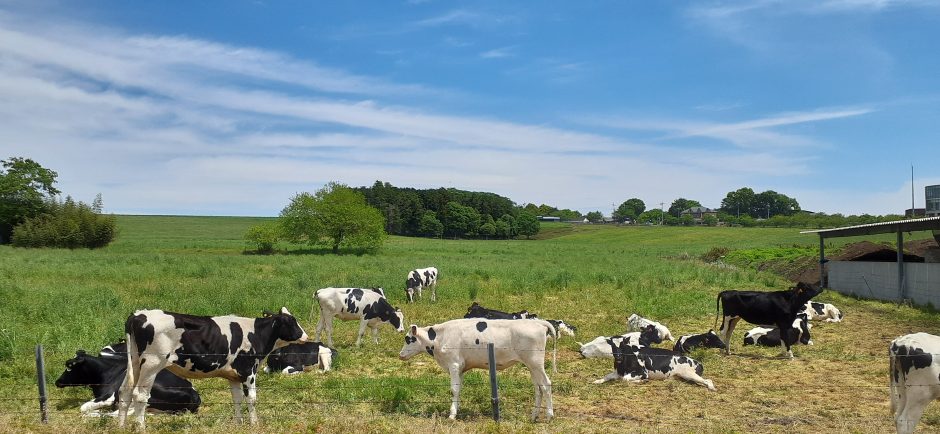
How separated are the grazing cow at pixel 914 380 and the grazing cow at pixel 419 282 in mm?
16200

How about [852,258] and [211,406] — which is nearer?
→ [211,406]

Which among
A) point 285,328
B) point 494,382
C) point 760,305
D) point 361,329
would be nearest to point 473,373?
point 494,382

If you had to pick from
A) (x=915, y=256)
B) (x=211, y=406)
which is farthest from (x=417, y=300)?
(x=915, y=256)

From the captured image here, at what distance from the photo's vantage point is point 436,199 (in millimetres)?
127625

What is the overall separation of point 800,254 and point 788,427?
121 feet

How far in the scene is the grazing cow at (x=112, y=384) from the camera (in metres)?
9.20

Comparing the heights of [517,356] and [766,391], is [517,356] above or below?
above

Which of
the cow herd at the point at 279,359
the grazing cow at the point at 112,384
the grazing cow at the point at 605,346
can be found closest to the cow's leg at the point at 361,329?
the cow herd at the point at 279,359

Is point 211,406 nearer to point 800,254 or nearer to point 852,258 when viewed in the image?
point 852,258

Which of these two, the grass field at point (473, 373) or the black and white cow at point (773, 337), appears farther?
the black and white cow at point (773, 337)

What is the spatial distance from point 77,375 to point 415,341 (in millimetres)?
5300

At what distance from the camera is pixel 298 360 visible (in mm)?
12141

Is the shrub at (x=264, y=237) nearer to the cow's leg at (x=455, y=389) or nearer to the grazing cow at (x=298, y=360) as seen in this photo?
the grazing cow at (x=298, y=360)

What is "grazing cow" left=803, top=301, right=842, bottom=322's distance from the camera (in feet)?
62.4
